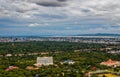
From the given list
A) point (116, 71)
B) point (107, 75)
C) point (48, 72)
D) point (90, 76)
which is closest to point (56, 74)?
point (48, 72)

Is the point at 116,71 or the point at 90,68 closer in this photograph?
the point at 116,71

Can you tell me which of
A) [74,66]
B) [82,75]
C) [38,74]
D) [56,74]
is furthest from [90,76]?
[74,66]

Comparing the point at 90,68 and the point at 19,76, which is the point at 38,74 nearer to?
the point at 19,76

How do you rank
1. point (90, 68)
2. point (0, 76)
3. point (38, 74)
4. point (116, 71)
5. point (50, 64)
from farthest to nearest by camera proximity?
point (50, 64) → point (90, 68) → point (116, 71) → point (38, 74) → point (0, 76)

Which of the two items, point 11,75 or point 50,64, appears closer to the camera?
point 11,75

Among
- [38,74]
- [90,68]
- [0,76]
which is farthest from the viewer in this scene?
[90,68]

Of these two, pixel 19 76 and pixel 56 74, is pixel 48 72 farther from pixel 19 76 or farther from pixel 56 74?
pixel 19 76

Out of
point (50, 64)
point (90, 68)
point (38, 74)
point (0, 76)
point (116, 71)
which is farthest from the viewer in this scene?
point (50, 64)

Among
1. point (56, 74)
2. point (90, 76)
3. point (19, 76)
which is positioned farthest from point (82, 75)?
point (19, 76)

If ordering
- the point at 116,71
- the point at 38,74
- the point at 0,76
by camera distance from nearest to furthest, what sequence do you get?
the point at 0,76 → the point at 38,74 → the point at 116,71
